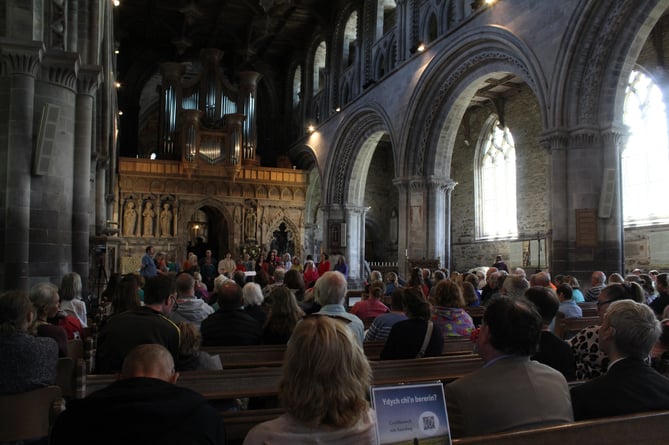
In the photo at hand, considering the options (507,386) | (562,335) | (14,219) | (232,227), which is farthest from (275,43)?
(507,386)

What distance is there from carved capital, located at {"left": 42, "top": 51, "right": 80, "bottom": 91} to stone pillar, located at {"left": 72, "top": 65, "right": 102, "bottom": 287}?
90cm

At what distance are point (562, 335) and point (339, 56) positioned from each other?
16324mm

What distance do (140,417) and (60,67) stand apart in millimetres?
7150

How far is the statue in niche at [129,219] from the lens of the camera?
19.4 m

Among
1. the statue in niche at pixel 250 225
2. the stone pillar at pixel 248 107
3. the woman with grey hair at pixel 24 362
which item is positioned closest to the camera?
the woman with grey hair at pixel 24 362

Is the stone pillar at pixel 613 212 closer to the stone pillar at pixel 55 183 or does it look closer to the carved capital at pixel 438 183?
the carved capital at pixel 438 183

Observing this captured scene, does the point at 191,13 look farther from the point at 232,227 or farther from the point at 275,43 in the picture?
the point at 232,227

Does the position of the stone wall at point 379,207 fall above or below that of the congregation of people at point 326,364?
above

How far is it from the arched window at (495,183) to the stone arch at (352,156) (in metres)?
3.77

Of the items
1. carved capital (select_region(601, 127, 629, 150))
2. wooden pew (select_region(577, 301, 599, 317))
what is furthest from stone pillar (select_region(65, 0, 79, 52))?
carved capital (select_region(601, 127, 629, 150))

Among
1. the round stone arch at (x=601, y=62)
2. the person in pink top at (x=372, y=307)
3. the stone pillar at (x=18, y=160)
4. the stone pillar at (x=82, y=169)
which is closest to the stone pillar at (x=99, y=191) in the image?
the stone pillar at (x=82, y=169)

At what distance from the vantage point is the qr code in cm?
158

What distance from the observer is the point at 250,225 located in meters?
21.1

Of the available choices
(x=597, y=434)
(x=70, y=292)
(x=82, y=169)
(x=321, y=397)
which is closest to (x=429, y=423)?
(x=321, y=397)
